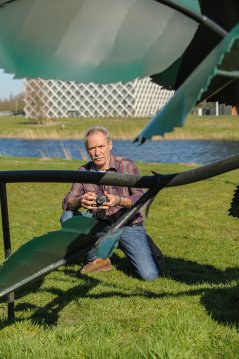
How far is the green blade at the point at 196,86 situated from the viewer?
0.64 metres

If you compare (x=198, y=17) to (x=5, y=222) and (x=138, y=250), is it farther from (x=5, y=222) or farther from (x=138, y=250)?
(x=138, y=250)

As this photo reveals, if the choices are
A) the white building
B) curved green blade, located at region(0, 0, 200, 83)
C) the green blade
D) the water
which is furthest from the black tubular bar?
the white building

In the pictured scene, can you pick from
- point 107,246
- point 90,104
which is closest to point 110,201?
point 107,246

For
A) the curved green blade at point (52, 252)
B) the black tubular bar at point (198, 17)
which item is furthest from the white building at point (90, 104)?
the black tubular bar at point (198, 17)

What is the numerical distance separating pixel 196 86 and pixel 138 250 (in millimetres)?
3840

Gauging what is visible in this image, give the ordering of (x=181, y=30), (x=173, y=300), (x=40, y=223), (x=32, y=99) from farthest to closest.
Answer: (x=32, y=99) → (x=40, y=223) → (x=173, y=300) → (x=181, y=30)

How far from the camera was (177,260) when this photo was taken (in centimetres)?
484

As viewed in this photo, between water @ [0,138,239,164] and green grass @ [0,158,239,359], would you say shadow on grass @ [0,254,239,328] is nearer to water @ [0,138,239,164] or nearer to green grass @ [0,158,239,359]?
green grass @ [0,158,239,359]

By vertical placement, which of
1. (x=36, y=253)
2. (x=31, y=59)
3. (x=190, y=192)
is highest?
(x=31, y=59)

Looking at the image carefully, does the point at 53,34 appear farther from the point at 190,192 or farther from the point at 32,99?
the point at 32,99

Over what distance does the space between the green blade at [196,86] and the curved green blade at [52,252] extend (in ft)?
1.42

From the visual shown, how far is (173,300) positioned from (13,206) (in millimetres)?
5111

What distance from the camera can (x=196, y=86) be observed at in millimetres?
654

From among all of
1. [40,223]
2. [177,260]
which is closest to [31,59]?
[177,260]
